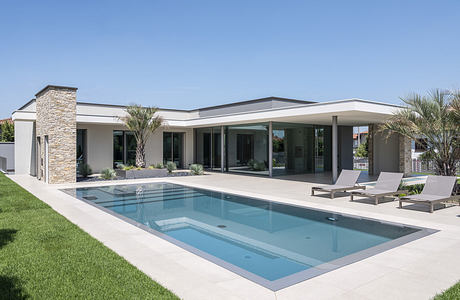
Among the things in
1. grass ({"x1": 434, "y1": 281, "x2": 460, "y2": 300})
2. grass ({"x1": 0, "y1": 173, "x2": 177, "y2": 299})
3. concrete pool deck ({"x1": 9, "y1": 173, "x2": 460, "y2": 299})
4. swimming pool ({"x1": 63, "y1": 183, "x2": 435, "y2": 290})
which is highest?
grass ({"x1": 0, "y1": 173, "x2": 177, "y2": 299})

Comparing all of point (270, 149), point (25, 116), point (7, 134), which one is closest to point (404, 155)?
point (270, 149)

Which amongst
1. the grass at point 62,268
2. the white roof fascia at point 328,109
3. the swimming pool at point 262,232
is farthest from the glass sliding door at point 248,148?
the grass at point 62,268

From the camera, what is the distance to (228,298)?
388 cm

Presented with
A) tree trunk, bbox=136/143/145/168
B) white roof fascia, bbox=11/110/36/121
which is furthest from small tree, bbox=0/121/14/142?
tree trunk, bbox=136/143/145/168

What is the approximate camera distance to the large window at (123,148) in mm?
22375

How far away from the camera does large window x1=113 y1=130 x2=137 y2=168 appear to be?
22375 millimetres

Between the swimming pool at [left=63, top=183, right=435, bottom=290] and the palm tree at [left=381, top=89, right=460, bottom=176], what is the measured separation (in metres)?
5.10

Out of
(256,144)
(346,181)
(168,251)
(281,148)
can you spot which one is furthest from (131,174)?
(168,251)

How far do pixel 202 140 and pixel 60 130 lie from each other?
11023 mm

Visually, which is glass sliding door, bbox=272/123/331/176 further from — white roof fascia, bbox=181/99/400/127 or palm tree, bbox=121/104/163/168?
palm tree, bbox=121/104/163/168

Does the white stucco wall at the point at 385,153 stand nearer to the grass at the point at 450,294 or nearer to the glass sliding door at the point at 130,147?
the glass sliding door at the point at 130,147

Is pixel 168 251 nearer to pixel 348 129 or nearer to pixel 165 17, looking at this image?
pixel 165 17

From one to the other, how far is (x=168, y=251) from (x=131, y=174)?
13903 mm

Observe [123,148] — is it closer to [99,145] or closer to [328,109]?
[99,145]
